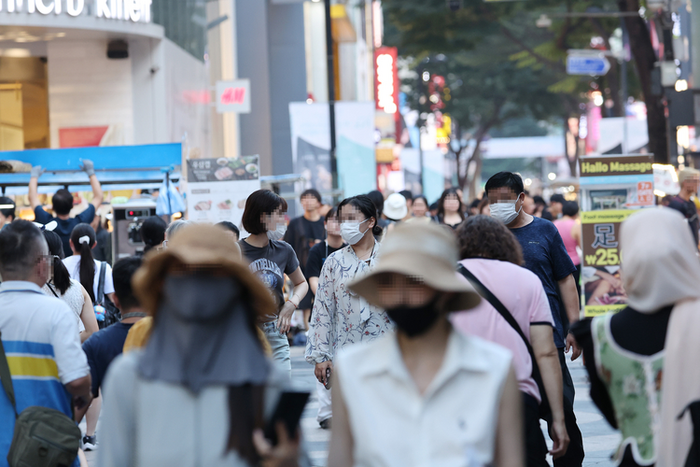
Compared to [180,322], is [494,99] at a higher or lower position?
higher

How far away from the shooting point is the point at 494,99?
4709 centimetres

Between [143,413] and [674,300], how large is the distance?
1.78 metres

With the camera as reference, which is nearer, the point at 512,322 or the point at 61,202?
the point at 512,322

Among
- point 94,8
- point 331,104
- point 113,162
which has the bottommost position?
point 113,162

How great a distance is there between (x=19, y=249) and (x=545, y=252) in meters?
3.16

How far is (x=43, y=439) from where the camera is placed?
3764 mm

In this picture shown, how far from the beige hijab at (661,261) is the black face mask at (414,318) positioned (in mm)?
987

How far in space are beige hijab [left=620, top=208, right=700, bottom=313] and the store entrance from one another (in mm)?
18933

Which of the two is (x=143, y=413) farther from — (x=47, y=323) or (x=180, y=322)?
(x=47, y=323)

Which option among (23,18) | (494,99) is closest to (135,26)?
(23,18)

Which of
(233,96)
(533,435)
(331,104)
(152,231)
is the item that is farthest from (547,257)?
(233,96)

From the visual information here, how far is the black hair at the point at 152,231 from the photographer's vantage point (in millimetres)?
7062

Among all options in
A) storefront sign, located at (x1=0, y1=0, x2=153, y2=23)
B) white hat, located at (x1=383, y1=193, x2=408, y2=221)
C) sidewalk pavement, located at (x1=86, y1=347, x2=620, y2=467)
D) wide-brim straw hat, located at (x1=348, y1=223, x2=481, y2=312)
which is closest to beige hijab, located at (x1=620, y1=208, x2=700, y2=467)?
wide-brim straw hat, located at (x1=348, y1=223, x2=481, y2=312)

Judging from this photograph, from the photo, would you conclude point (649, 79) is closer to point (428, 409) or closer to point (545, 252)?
point (545, 252)
